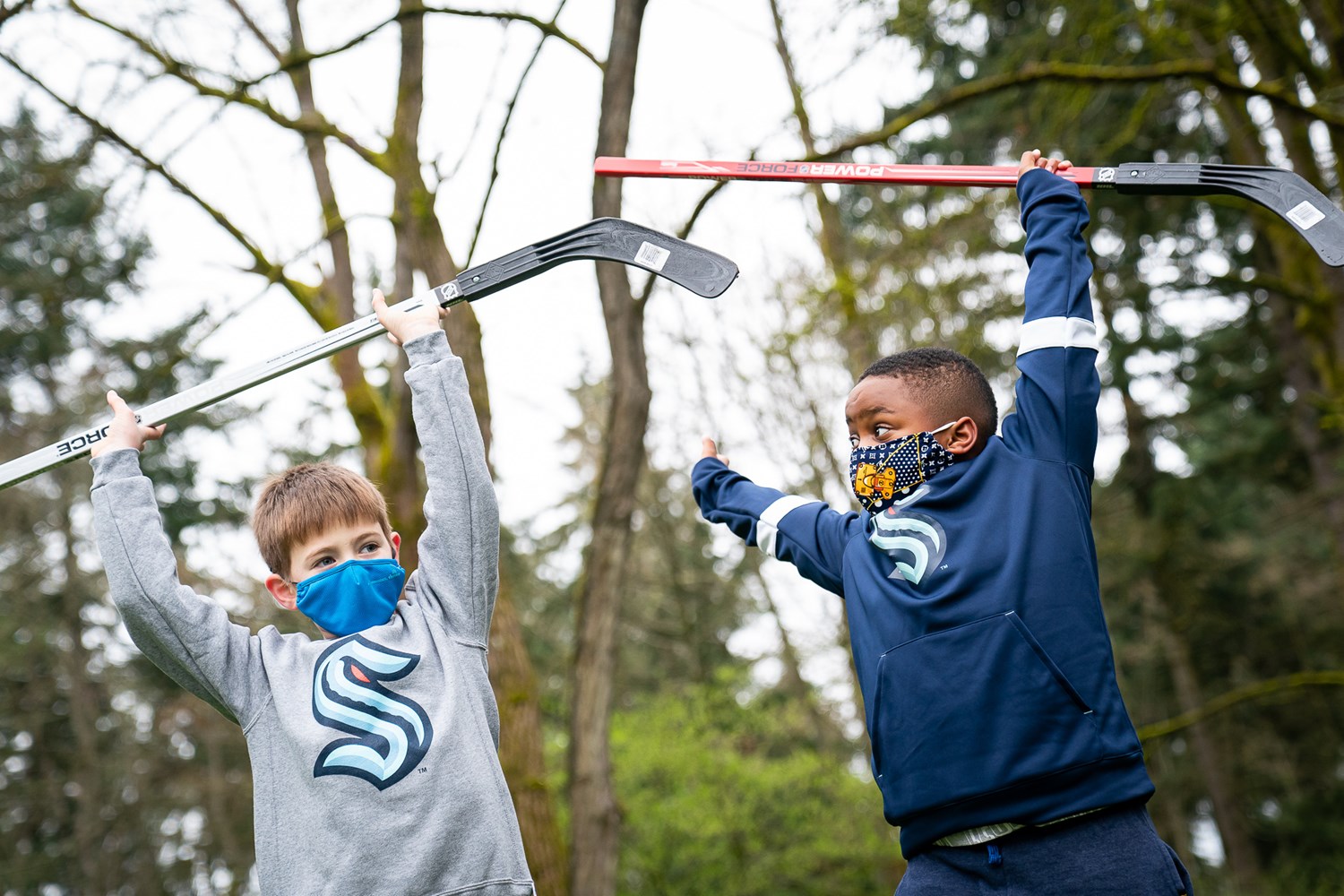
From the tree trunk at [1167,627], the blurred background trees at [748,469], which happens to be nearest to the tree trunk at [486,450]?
the blurred background trees at [748,469]

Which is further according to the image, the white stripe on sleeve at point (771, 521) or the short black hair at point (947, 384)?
the white stripe on sleeve at point (771, 521)

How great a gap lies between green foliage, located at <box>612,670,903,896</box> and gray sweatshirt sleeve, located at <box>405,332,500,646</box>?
356 inches

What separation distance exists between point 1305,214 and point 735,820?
957cm

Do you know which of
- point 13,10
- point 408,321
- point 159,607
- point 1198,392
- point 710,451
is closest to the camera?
point 159,607

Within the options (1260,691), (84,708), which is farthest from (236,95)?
(84,708)

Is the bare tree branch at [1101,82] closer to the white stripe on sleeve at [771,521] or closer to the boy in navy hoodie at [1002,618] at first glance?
the boy in navy hoodie at [1002,618]

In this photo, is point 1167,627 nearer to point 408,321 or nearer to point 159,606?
point 408,321

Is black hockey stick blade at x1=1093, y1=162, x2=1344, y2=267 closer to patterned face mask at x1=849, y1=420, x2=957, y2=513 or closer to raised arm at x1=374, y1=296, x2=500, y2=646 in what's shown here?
patterned face mask at x1=849, y1=420, x2=957, y2=513

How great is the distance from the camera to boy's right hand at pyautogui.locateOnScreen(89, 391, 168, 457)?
88.7 inches

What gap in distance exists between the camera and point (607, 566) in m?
5.80

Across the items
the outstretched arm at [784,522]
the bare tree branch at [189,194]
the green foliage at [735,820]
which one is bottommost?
the green foliage at [735,820]

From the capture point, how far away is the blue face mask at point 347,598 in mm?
2174

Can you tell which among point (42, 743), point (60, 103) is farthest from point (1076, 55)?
point (42, 743)

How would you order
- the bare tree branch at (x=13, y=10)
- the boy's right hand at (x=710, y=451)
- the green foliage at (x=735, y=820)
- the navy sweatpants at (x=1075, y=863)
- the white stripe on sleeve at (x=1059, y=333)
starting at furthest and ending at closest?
the green foliage at (x=735, y=820) → the bare tree branch at (x=13, y=10) → the boy's right hand at (x=710, y=451) → the white stripe on sleeve at (x=1059, y=333) → the navy sweatpants at (x=1075, y=863)
